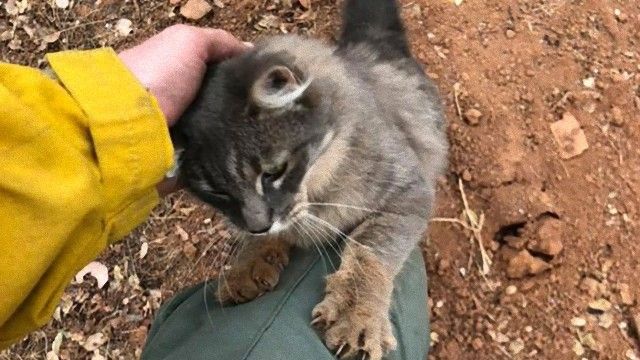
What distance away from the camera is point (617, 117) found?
2.76 m

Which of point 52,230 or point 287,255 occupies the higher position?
point 52,230

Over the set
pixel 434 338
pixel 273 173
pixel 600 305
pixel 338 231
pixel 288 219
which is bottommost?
pixel 434 338

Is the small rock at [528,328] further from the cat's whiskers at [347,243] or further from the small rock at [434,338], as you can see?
the cat's whiskers at [347,243]

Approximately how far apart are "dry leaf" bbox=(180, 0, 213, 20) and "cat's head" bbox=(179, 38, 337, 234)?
1291 mm

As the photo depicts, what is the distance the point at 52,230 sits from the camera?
4.84 feet

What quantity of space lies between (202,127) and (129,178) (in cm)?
35

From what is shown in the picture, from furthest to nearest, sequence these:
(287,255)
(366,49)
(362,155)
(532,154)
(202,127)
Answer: (532,154) → (366,49) → (287,255) → (362,155) → (202,127)

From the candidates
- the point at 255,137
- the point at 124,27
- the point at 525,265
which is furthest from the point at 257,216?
the point at 124,27

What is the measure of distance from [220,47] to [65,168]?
0.82 m

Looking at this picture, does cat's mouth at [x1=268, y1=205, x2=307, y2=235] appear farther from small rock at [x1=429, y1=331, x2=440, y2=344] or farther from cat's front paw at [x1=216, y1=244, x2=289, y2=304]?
small rock at [x1=429, y1=331, x2=440, y2=344]

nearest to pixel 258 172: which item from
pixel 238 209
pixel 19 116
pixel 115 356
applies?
pixel 238 209

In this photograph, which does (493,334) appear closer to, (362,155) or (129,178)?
(362,155)

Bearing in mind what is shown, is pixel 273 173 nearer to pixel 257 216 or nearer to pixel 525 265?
pixel 257 216

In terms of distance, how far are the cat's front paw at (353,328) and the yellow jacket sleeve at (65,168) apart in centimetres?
56
